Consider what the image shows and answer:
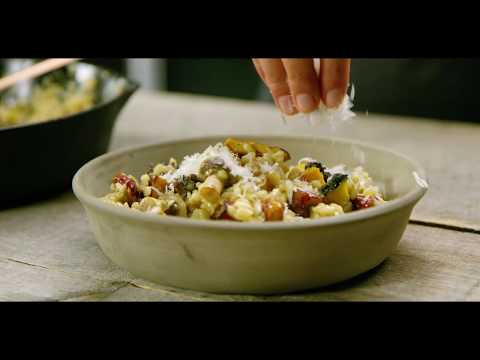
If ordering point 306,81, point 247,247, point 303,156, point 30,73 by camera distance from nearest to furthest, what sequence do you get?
point 247,247
point 306,81
point 303,156
point 30,73

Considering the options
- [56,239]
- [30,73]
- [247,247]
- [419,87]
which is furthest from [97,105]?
→ [419,87]

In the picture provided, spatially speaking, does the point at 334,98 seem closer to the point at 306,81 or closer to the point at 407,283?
the point at 306,81

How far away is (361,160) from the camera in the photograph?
1529 millimetres

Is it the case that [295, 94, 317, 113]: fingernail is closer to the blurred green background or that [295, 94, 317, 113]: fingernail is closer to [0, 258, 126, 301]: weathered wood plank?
[0, 258, 126, 301]: weathered wood plank

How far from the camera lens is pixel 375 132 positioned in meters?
2.31

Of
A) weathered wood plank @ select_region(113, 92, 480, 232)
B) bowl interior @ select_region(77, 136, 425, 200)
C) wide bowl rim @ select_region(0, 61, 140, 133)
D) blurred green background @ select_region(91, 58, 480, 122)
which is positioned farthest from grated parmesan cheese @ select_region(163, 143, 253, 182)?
blurred green background @ select_region(91, 58, 480, 122)

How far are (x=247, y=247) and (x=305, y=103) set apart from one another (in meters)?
0.41

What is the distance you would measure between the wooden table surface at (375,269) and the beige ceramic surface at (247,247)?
0.12 feet

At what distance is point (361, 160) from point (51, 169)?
70 centimetres

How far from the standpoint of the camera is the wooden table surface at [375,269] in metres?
1.16
